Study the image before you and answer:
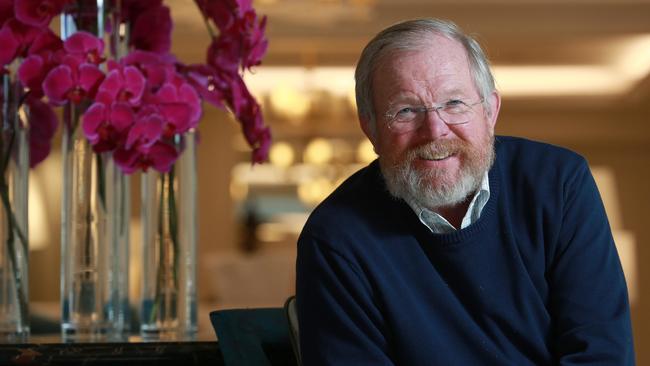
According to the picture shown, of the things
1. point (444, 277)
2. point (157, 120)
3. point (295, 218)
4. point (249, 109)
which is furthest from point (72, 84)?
point (295, 218)

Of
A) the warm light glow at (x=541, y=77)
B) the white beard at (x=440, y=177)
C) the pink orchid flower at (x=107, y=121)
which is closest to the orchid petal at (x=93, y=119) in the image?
the pink orchid flower at (x=107, y=121)

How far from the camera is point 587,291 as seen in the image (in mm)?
1557

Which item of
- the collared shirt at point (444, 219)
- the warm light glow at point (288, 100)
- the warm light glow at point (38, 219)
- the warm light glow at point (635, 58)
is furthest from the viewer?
the warm light glow at point (38, 219)

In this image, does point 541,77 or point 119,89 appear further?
point 541,77

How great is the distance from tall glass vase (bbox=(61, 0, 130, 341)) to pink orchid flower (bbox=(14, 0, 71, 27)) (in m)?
0.10

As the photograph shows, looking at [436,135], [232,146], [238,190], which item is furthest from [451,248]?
[238,190]

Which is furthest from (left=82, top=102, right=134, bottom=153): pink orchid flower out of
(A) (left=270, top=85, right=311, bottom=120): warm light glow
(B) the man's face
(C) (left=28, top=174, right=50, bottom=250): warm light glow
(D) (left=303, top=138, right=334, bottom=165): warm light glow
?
(C) (left=28, top=174, right=50, bottom=250): warm light glow

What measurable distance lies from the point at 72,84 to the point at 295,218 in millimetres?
13098

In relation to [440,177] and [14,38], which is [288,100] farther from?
[440,177]

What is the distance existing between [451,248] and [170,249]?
670 mm

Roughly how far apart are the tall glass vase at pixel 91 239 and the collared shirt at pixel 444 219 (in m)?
0.65

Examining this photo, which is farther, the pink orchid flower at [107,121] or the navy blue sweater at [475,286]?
the pink orchid flower at [107,121]

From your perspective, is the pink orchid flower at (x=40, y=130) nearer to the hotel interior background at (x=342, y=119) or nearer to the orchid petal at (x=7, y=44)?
the orchid petal at (x=7, y=44)

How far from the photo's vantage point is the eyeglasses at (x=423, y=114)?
1609 millimetres
